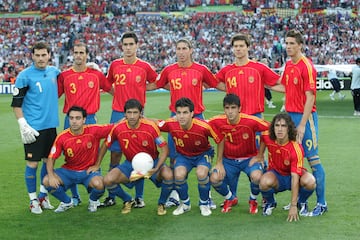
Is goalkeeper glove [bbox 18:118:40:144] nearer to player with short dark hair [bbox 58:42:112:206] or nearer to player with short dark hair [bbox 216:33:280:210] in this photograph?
player with short dark hair [bbox 58:42:112:206]

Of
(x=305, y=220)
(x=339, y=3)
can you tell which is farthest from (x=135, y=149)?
(x=339, y=3)

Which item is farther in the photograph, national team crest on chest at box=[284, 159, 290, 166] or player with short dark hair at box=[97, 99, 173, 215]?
player with short dark hair at box=[97, 99, 173, 215]

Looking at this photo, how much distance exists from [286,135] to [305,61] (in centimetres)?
92

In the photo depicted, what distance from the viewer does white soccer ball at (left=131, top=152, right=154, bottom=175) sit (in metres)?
7.01

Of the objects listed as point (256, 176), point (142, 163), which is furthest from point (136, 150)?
point (256, 176)

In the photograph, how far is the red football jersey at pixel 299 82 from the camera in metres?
7.18

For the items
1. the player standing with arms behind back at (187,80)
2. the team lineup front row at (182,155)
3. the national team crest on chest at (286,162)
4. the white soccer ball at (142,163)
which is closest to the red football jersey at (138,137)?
the team lineup front row at (182,155)

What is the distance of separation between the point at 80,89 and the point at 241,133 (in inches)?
81.9

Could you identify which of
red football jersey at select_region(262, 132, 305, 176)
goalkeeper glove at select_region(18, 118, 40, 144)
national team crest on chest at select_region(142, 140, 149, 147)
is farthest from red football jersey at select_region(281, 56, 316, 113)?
goalkeeper glove at select_region(18, 118, 40, 144)

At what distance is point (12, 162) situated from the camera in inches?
438

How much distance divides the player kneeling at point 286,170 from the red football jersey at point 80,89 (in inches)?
87.3

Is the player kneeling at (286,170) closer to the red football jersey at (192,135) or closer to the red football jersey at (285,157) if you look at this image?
the red football jersey at (285,157)

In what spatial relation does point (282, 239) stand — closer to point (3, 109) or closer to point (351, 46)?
point (3, 109)

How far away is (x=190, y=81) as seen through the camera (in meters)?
8.00
